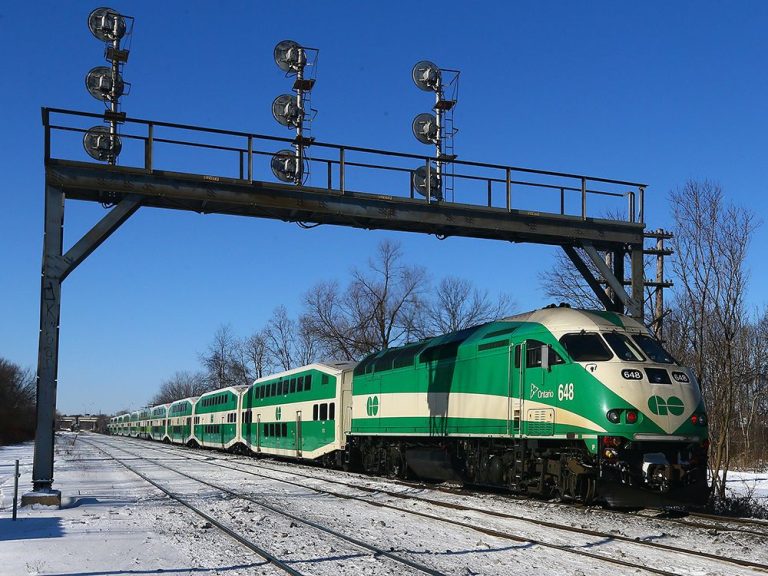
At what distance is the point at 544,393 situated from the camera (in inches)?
629

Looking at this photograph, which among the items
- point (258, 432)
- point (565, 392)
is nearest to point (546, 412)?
point (565, 392)

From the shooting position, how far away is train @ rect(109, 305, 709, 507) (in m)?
14.4

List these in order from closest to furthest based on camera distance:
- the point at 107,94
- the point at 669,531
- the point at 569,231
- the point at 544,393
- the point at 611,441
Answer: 1. the point at 669,531
2. the point at 611,441
3. the point at 544,393
4. the point at 107,94
5. the point at 569,231

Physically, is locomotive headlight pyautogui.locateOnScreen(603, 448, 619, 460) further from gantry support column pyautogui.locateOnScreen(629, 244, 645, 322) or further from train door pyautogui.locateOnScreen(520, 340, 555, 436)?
gantry support column pyautogui.locateOnScreen(629, 244, 645, 322)

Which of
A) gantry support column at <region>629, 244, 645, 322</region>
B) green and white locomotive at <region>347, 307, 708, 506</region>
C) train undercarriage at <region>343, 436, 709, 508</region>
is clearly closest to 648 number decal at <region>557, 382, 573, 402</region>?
green and white locomotive at <region>347, 307, 708, 506</region>

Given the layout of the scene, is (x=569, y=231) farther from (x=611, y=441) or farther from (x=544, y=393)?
(x=611, y=441)

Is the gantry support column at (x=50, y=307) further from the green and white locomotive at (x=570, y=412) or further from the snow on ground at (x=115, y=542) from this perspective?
the green and white locomotive at (x=570, y=412)

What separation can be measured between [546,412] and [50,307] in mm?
10606

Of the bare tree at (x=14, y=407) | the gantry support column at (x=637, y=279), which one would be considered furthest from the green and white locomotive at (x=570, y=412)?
the bare tree at (x=14, y=407)

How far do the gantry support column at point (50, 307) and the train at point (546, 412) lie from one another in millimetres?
9180

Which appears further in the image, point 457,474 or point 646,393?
point 457,474

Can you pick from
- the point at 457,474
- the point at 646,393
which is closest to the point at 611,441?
the point at 646,393

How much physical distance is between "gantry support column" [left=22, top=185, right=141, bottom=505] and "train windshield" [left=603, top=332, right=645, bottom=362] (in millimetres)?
10773

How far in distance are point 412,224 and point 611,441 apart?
7.14 meters
